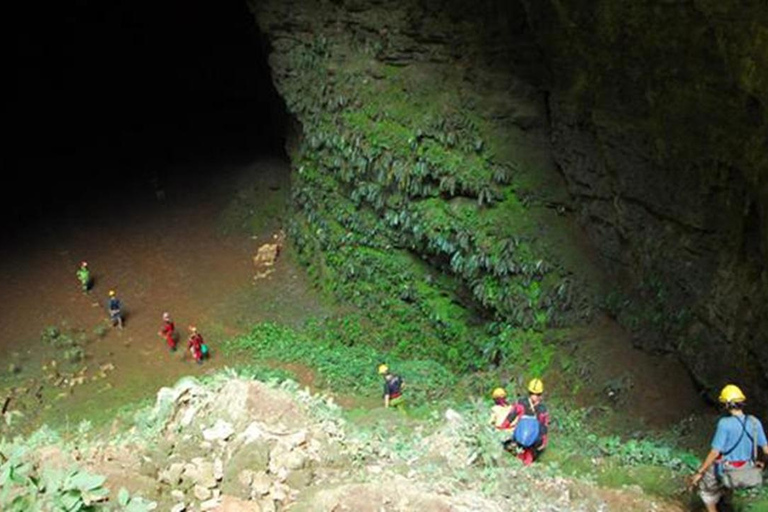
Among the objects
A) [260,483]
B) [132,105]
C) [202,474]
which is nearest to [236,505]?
[260,483]

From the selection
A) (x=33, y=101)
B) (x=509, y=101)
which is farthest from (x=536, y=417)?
(x=33, y=101)

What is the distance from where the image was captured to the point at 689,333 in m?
13.6

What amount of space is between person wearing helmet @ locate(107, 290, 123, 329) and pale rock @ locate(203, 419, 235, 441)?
1258 centimetres

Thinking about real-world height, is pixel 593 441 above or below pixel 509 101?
below

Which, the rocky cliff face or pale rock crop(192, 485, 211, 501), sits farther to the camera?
the rocky cliff face

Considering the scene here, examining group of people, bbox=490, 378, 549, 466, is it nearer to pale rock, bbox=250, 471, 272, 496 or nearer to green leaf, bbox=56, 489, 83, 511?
pale rock, bbox=250, 471, 272, 496

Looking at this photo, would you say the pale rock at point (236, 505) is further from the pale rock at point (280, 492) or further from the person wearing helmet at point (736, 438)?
the person wearing helmet at point (736, 438)

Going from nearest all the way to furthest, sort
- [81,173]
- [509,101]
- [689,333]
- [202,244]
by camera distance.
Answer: [689,333]
[509,101]
[202,244]
[81,173]

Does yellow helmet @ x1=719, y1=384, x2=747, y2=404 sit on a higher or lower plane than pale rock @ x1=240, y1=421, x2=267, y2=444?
higher

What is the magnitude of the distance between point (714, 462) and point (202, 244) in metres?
18.8

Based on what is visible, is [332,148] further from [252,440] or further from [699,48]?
[252,440]

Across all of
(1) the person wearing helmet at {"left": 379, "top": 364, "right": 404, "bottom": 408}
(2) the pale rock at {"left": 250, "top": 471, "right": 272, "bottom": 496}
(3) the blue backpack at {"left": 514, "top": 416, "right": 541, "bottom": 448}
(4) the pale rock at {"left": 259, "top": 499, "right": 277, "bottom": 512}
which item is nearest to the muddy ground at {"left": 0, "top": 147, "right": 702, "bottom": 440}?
(1) the person wearing helmet at {"left": 379, "top": 364, "right": 404, "bottom": 408}

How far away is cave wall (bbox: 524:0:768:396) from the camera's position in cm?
1130

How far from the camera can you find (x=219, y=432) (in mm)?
8422
